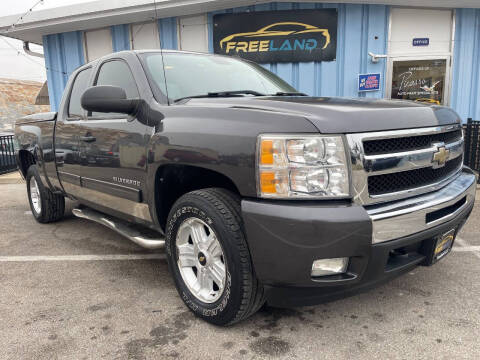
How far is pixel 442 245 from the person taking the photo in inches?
94.8

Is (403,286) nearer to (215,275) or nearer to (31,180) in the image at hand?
(215,275)

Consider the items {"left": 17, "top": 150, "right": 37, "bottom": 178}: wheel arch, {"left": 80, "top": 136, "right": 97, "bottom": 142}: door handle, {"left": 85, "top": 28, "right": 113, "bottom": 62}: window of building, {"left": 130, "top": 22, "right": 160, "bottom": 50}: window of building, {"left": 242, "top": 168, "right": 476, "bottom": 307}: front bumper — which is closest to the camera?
{"left": 242, "top": 168, "right": 476, "bottom": 307}: front bumper

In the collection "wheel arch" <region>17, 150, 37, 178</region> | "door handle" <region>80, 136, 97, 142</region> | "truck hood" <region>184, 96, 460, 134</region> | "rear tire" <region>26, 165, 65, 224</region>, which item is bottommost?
"rear tire" <region>26, 165, 65, 224</region>

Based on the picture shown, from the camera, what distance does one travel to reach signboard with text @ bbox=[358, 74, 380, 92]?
8062 millimetres

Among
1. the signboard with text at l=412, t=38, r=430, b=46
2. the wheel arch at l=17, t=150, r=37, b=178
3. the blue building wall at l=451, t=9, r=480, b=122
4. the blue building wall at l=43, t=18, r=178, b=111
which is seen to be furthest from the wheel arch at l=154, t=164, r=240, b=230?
the blue building wall at l=451, t=9, r=480, b=122

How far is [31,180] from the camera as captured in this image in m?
5.19

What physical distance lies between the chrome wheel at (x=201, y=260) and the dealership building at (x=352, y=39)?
20.9 feet

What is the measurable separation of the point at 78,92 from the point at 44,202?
167 cm

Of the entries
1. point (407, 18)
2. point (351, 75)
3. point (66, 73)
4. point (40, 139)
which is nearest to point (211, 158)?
point (40, 139)

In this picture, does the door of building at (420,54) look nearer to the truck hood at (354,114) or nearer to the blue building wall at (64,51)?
the blue building wall at (64,51)

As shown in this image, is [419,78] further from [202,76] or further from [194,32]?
[202,76]

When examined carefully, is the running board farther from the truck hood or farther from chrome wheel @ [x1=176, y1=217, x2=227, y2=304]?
the truck hood

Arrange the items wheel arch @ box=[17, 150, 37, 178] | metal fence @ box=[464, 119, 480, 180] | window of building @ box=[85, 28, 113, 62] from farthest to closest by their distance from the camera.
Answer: window of building @ box=[85, 28, 113, 62]
metal fence @ box=[464, 119, 480, 180]
wheel arch @ box=[17, 150, 37, 178]

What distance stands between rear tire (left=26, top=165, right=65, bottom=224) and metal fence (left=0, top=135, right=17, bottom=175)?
5300 mm
